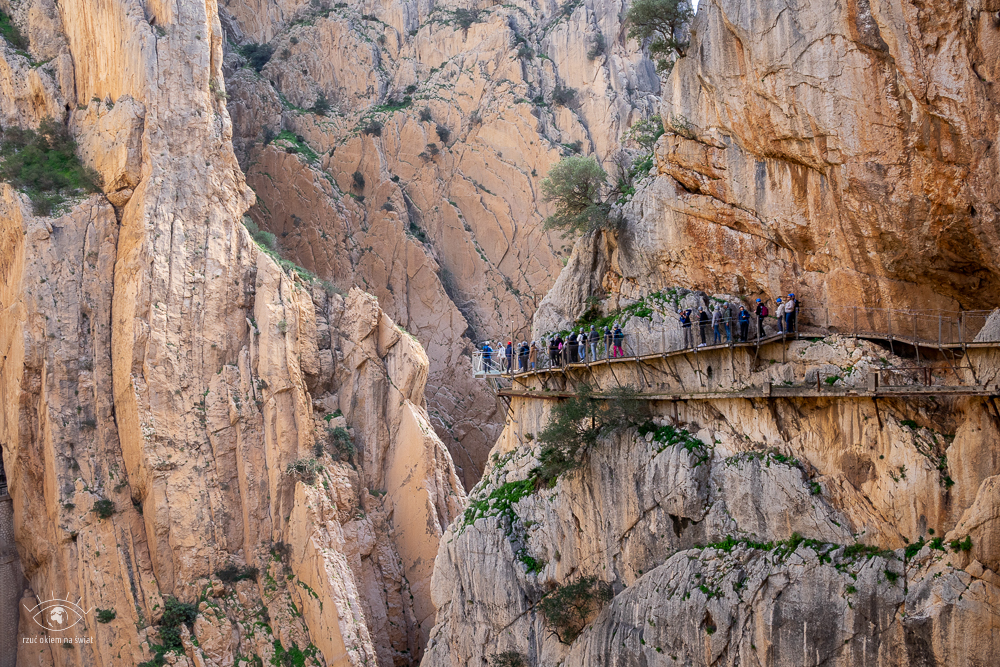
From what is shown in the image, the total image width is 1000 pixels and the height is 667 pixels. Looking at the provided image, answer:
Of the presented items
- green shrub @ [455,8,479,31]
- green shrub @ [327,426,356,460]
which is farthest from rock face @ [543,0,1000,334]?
green shrub @ [455,8,479,31]

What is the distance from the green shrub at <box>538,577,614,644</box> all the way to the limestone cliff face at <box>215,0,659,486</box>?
20120mm

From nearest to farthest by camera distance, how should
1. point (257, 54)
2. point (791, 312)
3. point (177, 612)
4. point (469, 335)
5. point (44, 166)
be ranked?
point (791, 312)
point (177, 612)
point (44, 166)
point (469, 335)
point (257, 54)

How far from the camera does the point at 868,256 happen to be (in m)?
18.3

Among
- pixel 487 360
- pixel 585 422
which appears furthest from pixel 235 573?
pixel 585 422

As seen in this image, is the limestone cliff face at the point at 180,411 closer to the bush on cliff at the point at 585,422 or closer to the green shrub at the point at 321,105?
the green shrub at the point at 321,105

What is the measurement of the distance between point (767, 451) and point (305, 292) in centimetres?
2253

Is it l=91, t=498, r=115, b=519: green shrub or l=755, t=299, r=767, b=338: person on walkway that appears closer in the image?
l=755, t=299, r=767, b=338: person on walkway

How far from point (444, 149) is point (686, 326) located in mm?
28837

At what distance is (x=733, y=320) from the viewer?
20.0m

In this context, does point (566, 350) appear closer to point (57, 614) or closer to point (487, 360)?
point (487, 360)

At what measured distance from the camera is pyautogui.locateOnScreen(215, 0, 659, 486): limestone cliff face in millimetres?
44156

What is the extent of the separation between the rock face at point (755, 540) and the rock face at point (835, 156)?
2.24 m

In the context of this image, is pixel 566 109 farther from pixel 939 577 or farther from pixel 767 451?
pixel 939 577

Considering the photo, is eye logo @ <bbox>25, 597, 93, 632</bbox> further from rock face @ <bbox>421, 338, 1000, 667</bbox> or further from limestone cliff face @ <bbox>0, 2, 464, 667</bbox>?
rock face @ <bbox>421, 338, 1000, 667</bbox>
